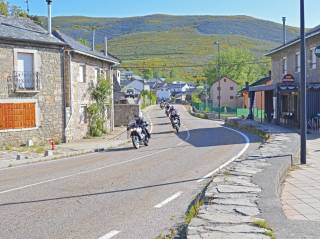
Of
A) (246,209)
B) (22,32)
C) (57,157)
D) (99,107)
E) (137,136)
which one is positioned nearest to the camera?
(246,209)

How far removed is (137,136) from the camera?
873 inches

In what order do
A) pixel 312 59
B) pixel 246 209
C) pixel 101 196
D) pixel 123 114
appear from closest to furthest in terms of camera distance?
pixel 246 209
pixel 101 196
pixel 312 59
pixel 123 114

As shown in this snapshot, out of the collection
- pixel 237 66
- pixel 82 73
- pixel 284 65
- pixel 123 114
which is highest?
pixel 237 66

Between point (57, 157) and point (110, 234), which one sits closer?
point (110, 234)

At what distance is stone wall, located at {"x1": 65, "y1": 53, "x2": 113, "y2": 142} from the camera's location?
27.4 m

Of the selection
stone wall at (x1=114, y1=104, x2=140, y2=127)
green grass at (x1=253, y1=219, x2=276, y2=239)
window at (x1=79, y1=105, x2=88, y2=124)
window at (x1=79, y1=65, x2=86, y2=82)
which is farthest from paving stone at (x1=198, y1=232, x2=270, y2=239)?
stone wall at (x1=114, y1=104, x2=140, y2=127)

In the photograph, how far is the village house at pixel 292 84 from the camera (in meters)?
28.4

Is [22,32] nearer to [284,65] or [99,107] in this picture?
[99,107]

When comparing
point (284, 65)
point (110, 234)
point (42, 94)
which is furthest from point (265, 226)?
point (284, 65)

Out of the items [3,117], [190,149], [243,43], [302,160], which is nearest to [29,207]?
[302,160]

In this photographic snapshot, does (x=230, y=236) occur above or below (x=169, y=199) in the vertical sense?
above

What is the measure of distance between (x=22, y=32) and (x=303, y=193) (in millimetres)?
19704

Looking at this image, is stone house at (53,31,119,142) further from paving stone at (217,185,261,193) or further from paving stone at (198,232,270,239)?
paving stone at (198,232,270,239)

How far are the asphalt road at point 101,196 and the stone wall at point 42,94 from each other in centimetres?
755
